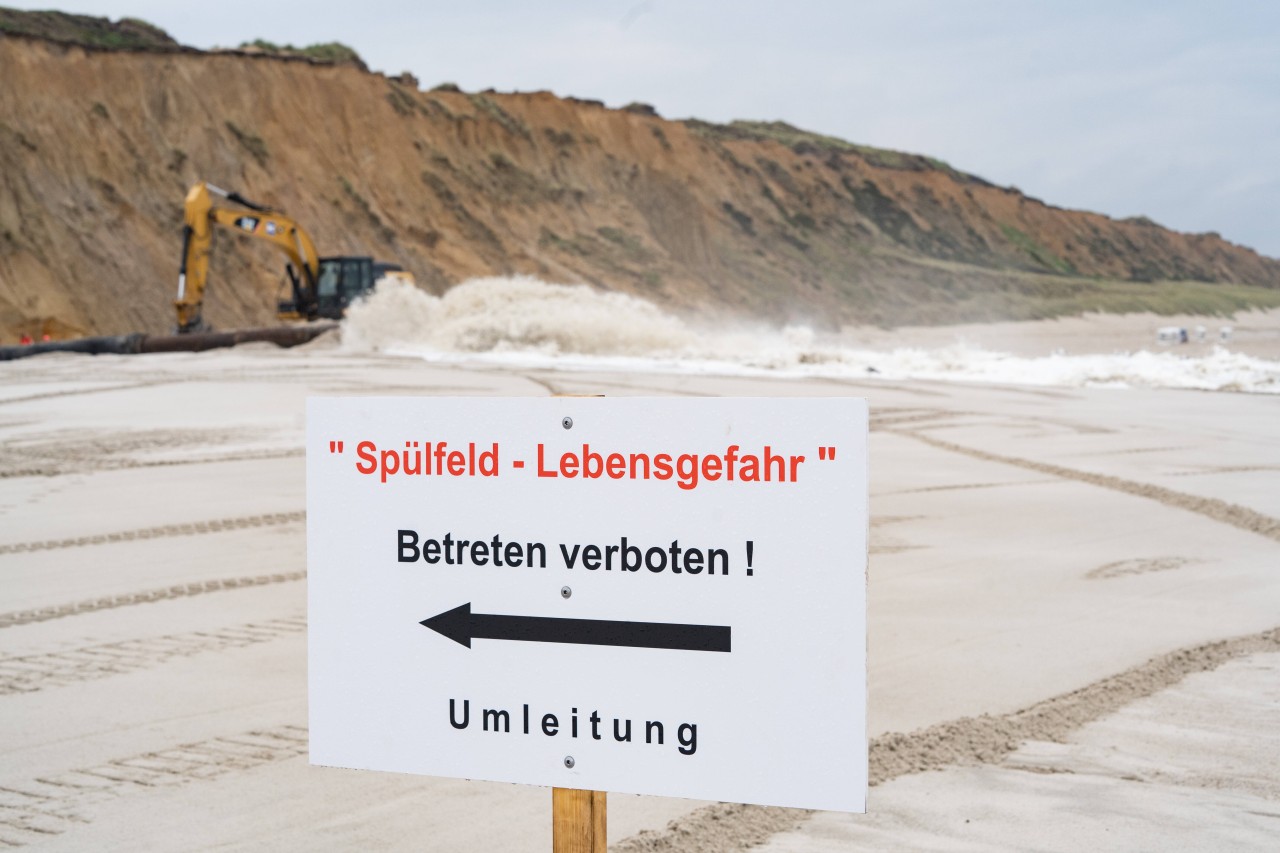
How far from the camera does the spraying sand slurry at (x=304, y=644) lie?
3.92m

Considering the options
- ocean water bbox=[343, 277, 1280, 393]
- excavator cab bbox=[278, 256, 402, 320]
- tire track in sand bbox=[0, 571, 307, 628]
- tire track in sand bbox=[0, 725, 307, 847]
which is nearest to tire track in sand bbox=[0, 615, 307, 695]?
tire track in sand bbox=[0, 571, 307, 628]

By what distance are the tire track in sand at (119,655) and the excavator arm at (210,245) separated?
26.7 m

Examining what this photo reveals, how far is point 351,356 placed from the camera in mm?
26781

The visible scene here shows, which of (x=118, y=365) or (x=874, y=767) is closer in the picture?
(x=874, y=767)

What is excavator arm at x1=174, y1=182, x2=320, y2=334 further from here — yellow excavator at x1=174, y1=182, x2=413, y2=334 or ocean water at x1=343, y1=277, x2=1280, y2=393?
ocean water at x1=343, y1=277, x2=1280, y2=393

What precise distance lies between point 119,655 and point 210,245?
94.8 feet

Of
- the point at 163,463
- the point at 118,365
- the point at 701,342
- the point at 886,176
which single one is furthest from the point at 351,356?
the point at 886,176

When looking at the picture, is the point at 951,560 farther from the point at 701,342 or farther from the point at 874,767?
the point at 701,342

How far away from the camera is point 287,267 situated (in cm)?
3378

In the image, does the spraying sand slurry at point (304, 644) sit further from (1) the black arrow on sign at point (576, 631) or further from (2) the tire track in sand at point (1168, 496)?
(1) the black arrow on sign at point (576, 631)

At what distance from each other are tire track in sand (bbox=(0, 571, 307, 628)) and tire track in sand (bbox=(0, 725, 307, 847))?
2.29 meters

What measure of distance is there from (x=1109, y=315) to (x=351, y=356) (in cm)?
6225

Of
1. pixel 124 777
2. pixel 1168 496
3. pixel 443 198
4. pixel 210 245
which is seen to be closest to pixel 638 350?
pixel 210 245

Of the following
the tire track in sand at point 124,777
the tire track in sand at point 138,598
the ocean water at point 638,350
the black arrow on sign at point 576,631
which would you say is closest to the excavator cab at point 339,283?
the ocean water at point 638,350
